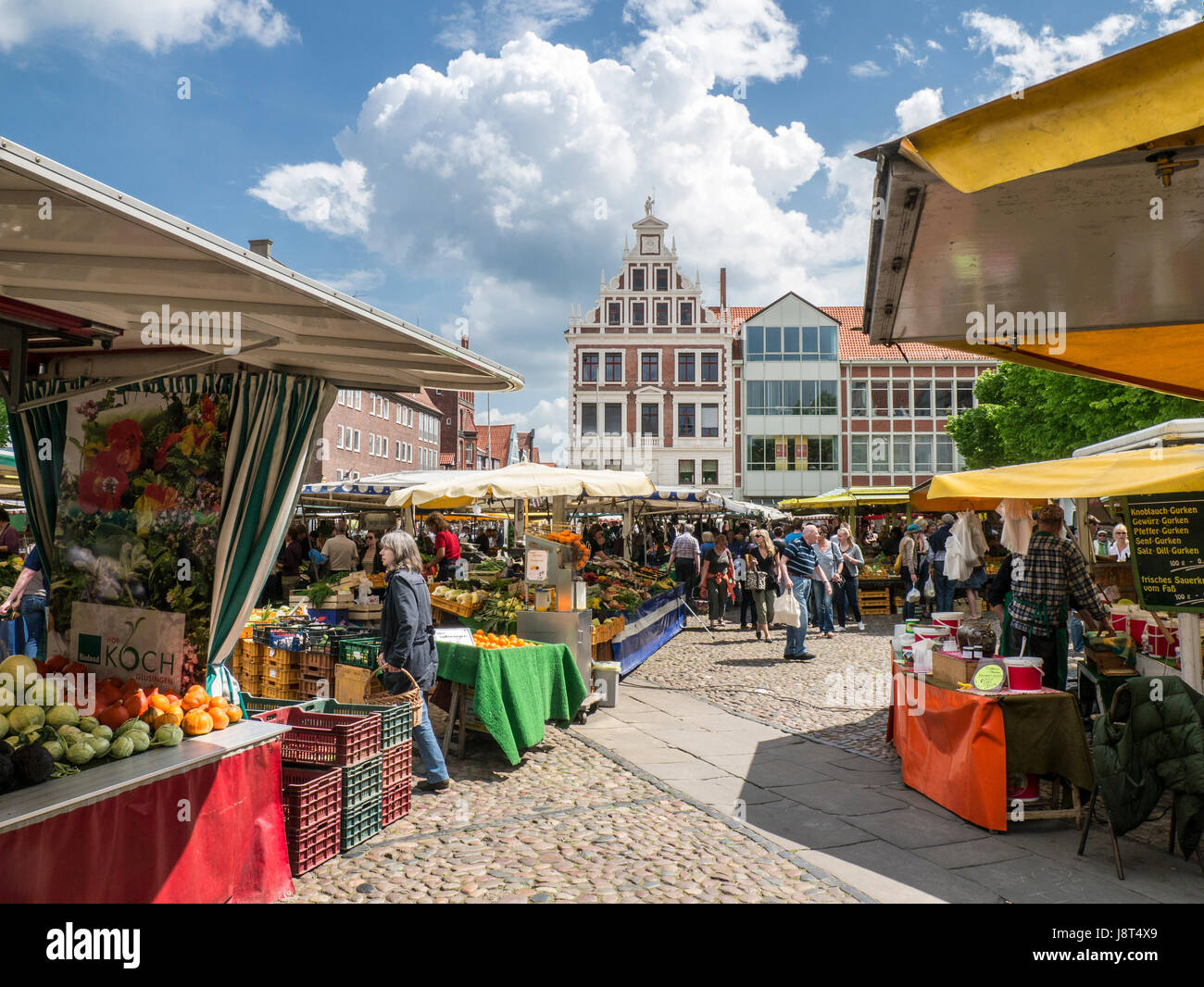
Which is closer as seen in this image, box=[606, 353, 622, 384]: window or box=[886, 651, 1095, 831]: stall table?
box=[886, 651, 1095, 831]: stall table

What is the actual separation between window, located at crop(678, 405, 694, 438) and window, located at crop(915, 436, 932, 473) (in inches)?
501

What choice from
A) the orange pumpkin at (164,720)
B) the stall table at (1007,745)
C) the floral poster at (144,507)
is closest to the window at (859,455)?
the stall table at (1007,745)

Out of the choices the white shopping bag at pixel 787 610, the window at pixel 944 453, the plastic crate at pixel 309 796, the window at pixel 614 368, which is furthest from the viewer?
the window at pixel 944 453

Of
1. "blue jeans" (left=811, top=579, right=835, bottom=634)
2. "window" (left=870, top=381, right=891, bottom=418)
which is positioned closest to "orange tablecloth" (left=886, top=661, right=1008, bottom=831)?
"blue jeans" (left=811, top=579, right=835, bottom=634)

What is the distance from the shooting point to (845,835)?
5137 mm

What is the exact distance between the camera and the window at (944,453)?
45.8 m

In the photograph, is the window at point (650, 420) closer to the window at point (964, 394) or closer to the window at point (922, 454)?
the window at point (922, 454)

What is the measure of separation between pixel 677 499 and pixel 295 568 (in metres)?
8.46

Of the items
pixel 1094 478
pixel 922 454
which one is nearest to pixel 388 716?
pixel 1094 478

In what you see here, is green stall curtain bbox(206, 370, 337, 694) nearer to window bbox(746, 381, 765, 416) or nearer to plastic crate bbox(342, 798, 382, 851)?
plastic crate bbox(342, 798, 382, 851)

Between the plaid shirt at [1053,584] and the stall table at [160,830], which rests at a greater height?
the plaid shirt at [1053,584]

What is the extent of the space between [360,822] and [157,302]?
310cm

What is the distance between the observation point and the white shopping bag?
11.7 meters

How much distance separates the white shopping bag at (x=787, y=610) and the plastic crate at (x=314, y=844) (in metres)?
8.04
